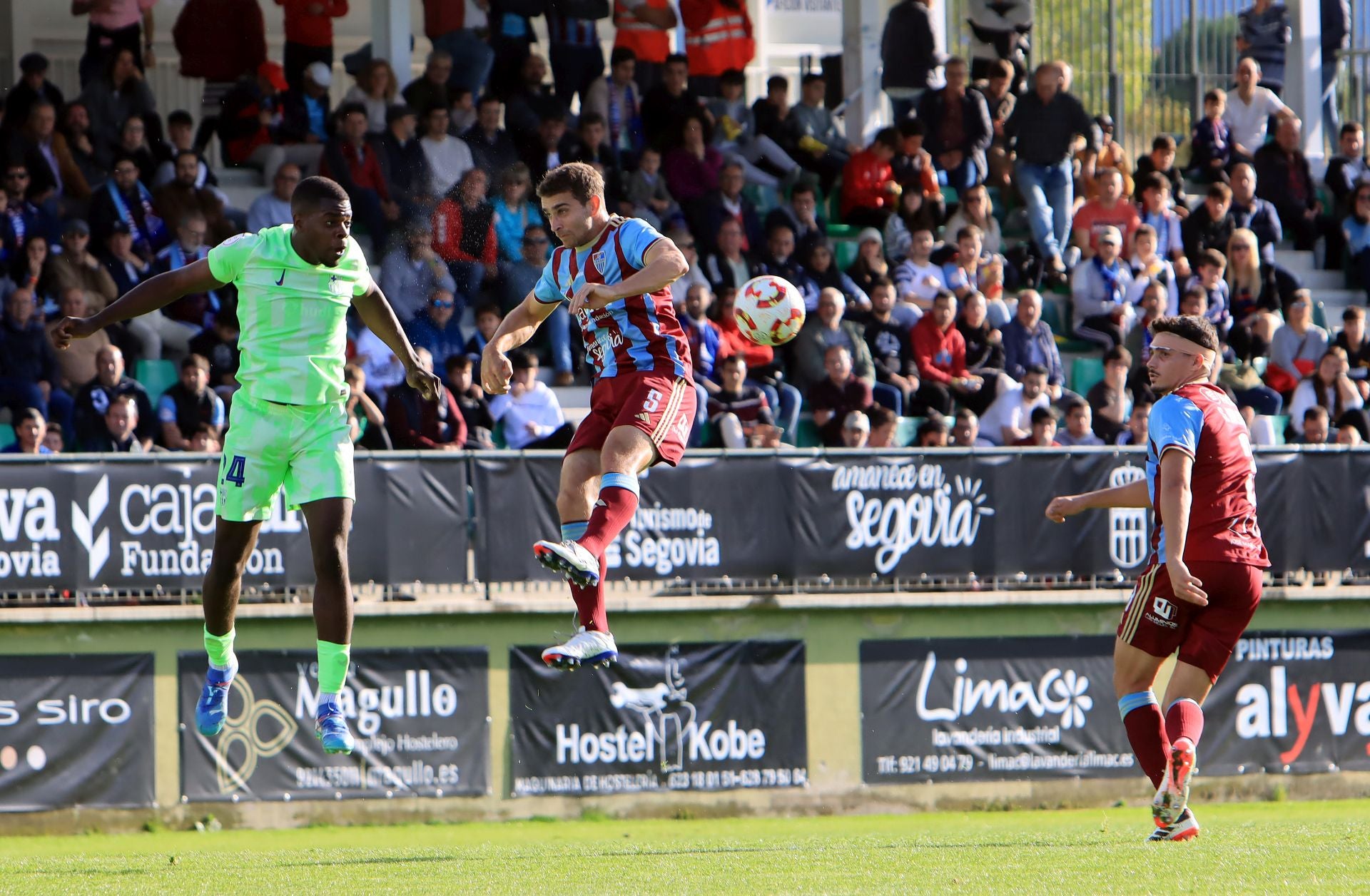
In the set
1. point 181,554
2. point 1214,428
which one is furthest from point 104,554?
point 1214,428

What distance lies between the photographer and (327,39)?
54.3 feet

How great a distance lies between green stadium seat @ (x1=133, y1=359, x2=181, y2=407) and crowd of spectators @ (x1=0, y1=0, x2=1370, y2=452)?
3.9 inches

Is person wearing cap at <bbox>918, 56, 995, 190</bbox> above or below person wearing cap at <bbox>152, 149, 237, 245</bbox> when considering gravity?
above

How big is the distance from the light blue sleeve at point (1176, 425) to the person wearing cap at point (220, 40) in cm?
1069

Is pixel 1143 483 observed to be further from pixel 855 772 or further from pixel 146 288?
pixel 855 772

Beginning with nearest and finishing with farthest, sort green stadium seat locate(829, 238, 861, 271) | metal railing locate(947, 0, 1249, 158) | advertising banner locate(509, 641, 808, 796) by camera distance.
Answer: advertising banner locate(509, 641, 808, 796), green stadium seat locate(829, 238, 861, 271), metal railing locate(947, 0, 1249, 158)

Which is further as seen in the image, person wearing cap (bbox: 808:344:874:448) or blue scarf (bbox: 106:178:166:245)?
blue scarf (bbox: 106:178:166:245)

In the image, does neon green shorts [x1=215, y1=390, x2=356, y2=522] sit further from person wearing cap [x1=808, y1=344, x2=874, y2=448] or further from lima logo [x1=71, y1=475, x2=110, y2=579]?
person wearing cap [x1=808, y1=344, x2=874, y2=448]

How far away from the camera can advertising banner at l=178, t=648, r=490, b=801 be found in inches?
496

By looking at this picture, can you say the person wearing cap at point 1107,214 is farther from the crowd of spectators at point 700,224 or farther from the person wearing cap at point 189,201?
the person wearing cap at point 189,201

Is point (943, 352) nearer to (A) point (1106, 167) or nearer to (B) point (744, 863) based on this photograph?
(A) point (1106, 167)

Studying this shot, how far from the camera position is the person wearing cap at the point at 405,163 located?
1491cm

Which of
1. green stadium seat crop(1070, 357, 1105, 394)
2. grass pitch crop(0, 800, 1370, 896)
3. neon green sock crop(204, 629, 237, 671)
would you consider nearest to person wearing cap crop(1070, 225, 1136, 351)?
green stadium seat crop(1070, 357, 1105, 394)

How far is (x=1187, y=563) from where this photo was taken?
27.0 ft
